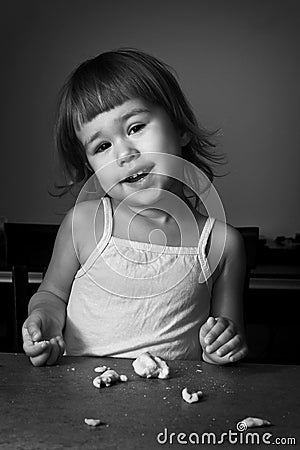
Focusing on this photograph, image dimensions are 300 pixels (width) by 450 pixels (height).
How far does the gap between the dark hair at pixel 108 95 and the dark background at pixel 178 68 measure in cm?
176

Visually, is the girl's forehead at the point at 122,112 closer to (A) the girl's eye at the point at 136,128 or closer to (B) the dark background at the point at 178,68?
(A) the girl's eye at the point at 136,128

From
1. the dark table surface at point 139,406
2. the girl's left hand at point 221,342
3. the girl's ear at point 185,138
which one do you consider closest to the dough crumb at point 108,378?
the dark table surface at point 139,406

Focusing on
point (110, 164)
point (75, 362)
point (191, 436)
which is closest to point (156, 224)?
point (110, 164)

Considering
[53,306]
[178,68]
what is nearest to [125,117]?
[53,306]

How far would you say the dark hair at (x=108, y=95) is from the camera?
3.60 feet

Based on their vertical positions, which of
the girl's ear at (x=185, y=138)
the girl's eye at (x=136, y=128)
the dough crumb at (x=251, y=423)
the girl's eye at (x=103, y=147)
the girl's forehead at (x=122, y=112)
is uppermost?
the girl's forehead at (x=122, y=112)

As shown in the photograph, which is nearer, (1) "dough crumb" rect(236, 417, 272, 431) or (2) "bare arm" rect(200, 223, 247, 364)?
(1) "dough crumb" rect(236, 417, 272, 431)

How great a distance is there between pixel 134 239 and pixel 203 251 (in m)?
0.11

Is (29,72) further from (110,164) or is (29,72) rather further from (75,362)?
(75,362)

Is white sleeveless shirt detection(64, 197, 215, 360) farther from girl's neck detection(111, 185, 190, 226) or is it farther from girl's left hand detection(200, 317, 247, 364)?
girl's left hand detection(200, 317, 247, 364)

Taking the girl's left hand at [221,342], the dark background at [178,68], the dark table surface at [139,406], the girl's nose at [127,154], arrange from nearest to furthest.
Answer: the dark table surface at [139,406]
the girl's left hand at [221,342]
the girl's nose at [127,154]
the dark background at [178,68]

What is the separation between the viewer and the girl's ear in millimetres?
1203

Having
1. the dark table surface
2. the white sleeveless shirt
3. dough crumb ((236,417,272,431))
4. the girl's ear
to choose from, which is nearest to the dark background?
the girl's ear

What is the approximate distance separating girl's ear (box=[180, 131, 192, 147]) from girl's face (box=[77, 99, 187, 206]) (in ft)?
0.21
